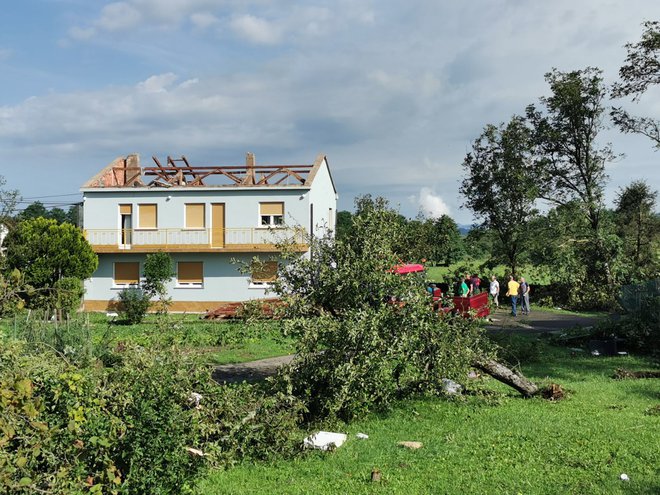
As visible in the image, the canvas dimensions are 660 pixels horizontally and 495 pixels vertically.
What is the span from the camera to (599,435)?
727 centimetres

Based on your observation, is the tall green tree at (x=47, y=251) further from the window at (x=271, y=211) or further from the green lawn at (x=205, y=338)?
the window at (x=271, y=211)

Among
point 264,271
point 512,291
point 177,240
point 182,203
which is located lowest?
point 512,291

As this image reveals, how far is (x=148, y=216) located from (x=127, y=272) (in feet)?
10.5

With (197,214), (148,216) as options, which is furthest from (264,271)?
(148,216)

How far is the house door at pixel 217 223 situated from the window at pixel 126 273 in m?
4.47

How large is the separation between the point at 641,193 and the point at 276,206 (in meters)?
20.5

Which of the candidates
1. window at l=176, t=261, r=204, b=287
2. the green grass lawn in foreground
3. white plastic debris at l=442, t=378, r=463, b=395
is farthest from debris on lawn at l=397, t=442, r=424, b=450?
window at l=176, t=261, r=204, b=287

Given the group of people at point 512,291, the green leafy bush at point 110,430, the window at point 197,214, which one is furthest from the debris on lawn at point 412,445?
the window at point 197,214

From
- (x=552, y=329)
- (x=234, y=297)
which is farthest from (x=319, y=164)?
(x=552, y=329)

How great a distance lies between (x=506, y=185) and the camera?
28547mm

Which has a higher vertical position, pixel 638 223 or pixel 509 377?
pixel 638 223

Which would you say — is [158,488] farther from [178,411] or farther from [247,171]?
[247,171]

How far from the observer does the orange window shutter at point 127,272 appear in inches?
1177

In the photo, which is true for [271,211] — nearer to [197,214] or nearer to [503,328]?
[197,214]
